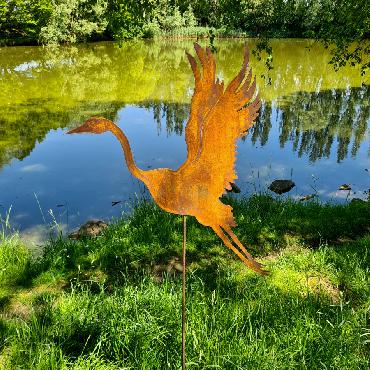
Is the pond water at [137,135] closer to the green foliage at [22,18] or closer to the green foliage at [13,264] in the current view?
the green foliage at [13,264]

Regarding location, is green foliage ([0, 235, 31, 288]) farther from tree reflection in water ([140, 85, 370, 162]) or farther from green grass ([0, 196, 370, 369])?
tree reflection in water ([140, 85, 370, 162])

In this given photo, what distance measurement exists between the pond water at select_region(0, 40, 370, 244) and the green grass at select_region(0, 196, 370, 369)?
979mm

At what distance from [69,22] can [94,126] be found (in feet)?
84.1

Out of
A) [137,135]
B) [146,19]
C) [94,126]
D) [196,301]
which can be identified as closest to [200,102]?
[94,126]

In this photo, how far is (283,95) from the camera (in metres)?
12.8

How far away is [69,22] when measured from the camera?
947 inches

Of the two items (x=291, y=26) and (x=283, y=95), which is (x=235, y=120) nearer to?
(x=283, y=95)

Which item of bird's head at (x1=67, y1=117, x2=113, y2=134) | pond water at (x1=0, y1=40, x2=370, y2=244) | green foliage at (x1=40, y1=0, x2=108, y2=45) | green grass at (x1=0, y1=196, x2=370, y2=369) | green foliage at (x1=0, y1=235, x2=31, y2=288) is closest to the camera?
bird's head at (x1=67, y1=117, x2=113, y2=134)

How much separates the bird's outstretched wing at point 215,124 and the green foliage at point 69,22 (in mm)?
23457

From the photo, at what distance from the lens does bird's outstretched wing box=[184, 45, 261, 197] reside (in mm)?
1660

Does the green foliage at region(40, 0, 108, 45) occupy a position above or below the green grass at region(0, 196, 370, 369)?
above

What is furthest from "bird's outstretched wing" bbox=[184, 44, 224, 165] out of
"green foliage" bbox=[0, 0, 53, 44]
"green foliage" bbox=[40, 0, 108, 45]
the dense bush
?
"green foliage" bbox=[0, 0, 53, 44]

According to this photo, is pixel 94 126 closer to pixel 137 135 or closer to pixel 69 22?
pixel 137 135

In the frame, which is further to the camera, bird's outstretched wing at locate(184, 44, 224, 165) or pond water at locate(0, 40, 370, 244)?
pond water at locate(0, 40, 370, 244)
